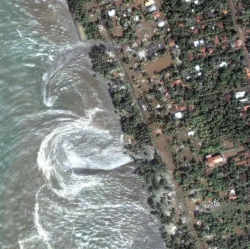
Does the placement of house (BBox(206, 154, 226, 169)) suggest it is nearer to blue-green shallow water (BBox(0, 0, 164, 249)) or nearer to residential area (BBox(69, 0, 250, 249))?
residential area (BBox(69, 0, 250, 249))

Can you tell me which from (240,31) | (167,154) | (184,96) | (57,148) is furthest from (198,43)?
(57,148)

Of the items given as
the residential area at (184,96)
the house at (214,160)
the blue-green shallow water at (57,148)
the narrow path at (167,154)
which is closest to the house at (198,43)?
the residential area at (184,96)

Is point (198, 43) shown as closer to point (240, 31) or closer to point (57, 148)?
point (240, 31)

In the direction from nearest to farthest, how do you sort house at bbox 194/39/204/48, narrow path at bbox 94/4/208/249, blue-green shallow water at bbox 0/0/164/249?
blue-green shallow water at bbox 0/0/164/249, narrow path at bbox 94/4/208/249, house at bbox 194/39/204/48

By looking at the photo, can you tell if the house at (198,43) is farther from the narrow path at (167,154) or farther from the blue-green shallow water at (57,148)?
the blue-green shallow water at (57,148)

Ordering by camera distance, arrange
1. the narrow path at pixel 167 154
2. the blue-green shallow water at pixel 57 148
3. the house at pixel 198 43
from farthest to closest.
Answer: the house at pixel 198 43 → the narrow path at pixel 167 154 → the blue-green shallow water at pixel 57 148

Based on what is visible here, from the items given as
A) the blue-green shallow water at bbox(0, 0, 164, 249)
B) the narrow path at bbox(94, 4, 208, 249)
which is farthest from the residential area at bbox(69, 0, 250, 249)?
the blue-green shallow water at bbox(0, 0, 164, 249)
